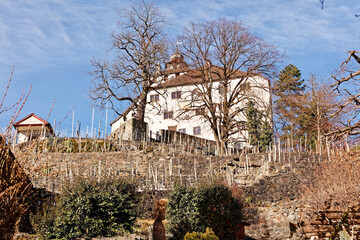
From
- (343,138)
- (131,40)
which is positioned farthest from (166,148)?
(343,138)

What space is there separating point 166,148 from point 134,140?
3610 mm

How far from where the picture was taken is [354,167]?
59.2ft

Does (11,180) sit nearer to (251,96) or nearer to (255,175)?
(255,175)

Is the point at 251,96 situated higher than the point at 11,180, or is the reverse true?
the point at 251,96

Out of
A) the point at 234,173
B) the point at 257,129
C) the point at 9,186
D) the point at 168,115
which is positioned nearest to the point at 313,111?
the point at 257,129

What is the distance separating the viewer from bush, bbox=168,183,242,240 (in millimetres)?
14992

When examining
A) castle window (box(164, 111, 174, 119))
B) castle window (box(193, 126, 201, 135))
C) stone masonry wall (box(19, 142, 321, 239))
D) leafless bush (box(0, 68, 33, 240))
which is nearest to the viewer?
leafless bush (box(0, 68, 33, 240))

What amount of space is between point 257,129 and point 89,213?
85.9 ft

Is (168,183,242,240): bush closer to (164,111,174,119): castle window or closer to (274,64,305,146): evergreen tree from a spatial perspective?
(274,64,305,146): evergreen tree

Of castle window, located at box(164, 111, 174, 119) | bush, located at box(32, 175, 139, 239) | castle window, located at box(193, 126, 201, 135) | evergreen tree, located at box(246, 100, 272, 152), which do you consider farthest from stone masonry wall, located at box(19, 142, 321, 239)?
castle window, located at box(164, 111, 174, 119)

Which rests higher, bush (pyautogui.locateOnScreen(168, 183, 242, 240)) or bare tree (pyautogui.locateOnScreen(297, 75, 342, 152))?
bare tree (pyautogui.locateOnScreen(297, 75, 342, 152))

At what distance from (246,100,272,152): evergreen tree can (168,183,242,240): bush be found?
21992 millimetres

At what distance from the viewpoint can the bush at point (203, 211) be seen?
14992 mm

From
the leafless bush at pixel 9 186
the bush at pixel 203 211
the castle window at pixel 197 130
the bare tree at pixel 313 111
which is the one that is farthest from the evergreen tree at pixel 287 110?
the leafless bush at pixel 9 186
